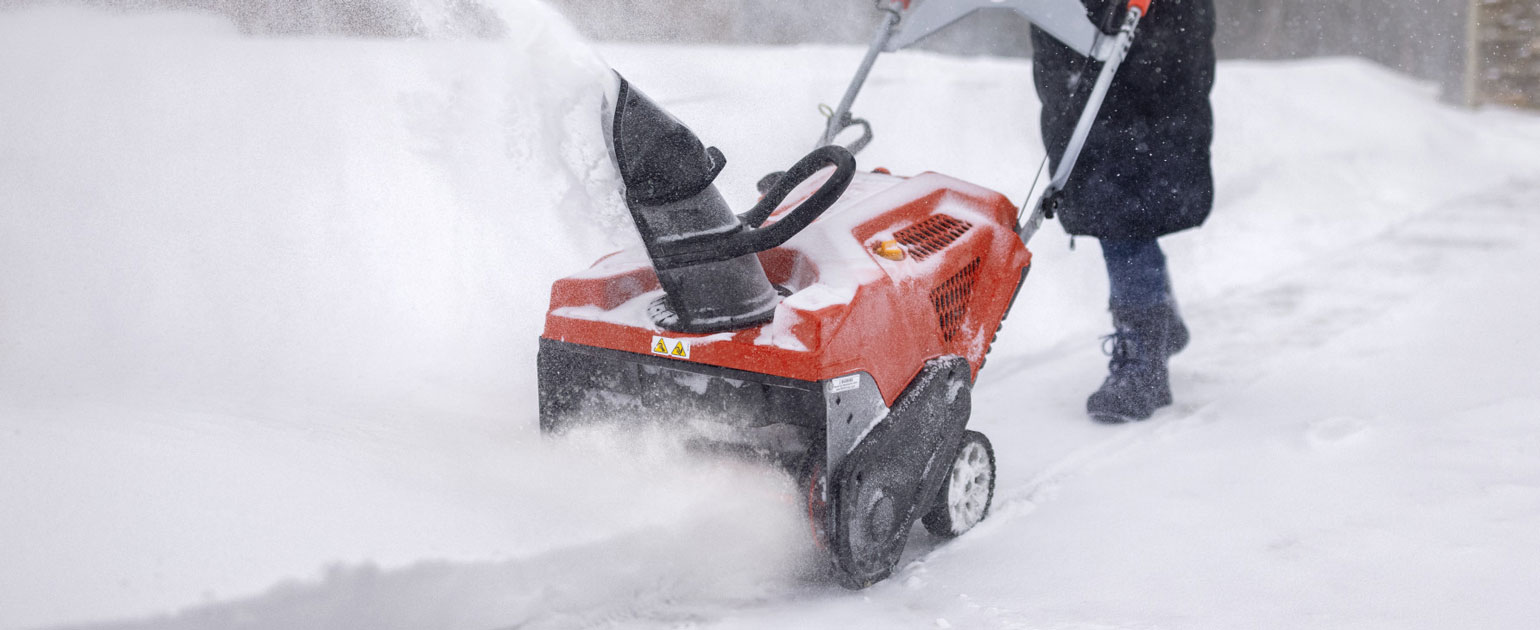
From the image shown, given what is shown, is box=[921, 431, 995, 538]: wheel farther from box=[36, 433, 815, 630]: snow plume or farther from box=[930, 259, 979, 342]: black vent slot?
box=[36, 433, 815, 630]: snow plume

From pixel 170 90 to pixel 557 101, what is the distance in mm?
1203

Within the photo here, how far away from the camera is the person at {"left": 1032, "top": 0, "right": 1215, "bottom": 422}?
3002 mm

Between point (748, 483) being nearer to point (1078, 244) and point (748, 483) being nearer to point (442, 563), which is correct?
point (442, 563)

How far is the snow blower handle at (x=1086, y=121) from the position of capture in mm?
2570

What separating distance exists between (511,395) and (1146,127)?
186 cm

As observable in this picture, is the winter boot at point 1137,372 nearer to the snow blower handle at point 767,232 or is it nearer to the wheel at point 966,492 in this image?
the wheel at point 966,492

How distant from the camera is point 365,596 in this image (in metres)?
1.73

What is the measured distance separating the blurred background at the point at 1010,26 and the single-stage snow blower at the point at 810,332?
1.84m

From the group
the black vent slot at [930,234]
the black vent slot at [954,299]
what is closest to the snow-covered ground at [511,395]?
the black vent slot at [954,299]

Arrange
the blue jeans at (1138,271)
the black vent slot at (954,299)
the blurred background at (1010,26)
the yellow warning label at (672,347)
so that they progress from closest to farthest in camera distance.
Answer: the yellow warning label at (672,347), the black vent slot at (954,299), the blue jeans at (1138,271), the blurred background at (1010,26)

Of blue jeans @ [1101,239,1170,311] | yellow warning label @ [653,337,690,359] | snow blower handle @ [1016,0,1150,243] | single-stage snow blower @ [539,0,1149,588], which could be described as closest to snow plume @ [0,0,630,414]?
single-stage snow blower @ [539,0,1149,588]

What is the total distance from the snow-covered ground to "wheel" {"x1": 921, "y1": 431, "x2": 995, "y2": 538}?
0.06m

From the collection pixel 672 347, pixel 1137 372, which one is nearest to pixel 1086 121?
pixel 1137 372

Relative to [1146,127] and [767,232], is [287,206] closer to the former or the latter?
[767,232]
